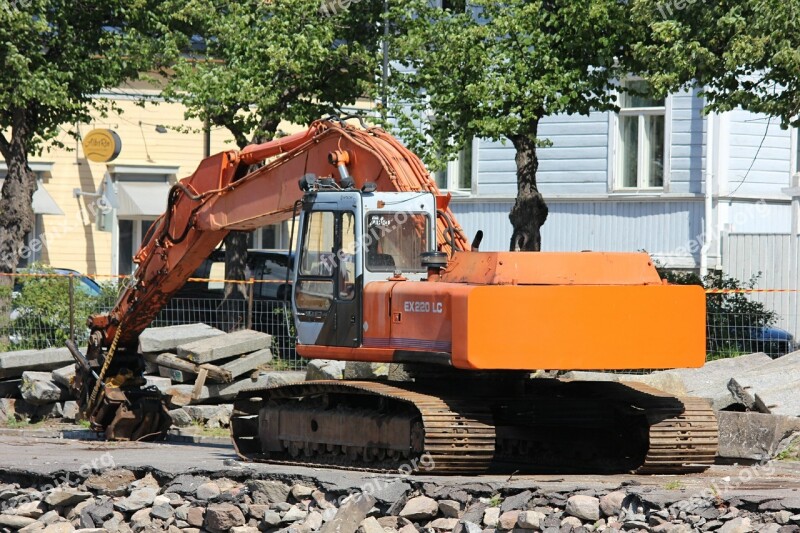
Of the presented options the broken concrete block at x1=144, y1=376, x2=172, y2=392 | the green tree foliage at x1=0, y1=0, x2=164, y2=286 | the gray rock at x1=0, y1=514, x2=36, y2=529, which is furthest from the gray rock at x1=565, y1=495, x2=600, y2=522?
the green tree foliage at x1=0, y1=0, x2=164, y2=286

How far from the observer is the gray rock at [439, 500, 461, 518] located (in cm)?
1050

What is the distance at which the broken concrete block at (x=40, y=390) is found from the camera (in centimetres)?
1859

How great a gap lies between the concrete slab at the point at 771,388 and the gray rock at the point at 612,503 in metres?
4.31

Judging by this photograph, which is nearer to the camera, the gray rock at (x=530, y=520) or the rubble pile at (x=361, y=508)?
the rubble pile at (x=361, y=508)

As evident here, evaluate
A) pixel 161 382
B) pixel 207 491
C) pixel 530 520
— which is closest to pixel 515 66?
pixel 161 382

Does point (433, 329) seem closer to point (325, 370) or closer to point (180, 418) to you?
point (325, 370)

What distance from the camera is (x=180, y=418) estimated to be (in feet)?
59.2

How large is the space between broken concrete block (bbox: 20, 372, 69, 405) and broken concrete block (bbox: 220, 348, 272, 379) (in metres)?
2.31

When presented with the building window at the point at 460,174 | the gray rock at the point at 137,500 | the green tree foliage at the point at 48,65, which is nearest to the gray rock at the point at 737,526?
the gray rock at the point at 137,500

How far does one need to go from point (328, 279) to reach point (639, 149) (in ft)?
51.1

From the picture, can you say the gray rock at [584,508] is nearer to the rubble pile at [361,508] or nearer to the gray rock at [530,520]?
the rubble pile at [361,508]

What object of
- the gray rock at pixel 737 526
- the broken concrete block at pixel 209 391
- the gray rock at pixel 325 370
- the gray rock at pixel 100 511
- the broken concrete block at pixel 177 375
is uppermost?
the gray rock at pixel 325 370

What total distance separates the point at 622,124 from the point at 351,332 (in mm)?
16042

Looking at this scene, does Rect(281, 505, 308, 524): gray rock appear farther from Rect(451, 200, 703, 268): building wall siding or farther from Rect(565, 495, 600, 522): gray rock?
Rect(451, 200, 703, 268): building wall siding
